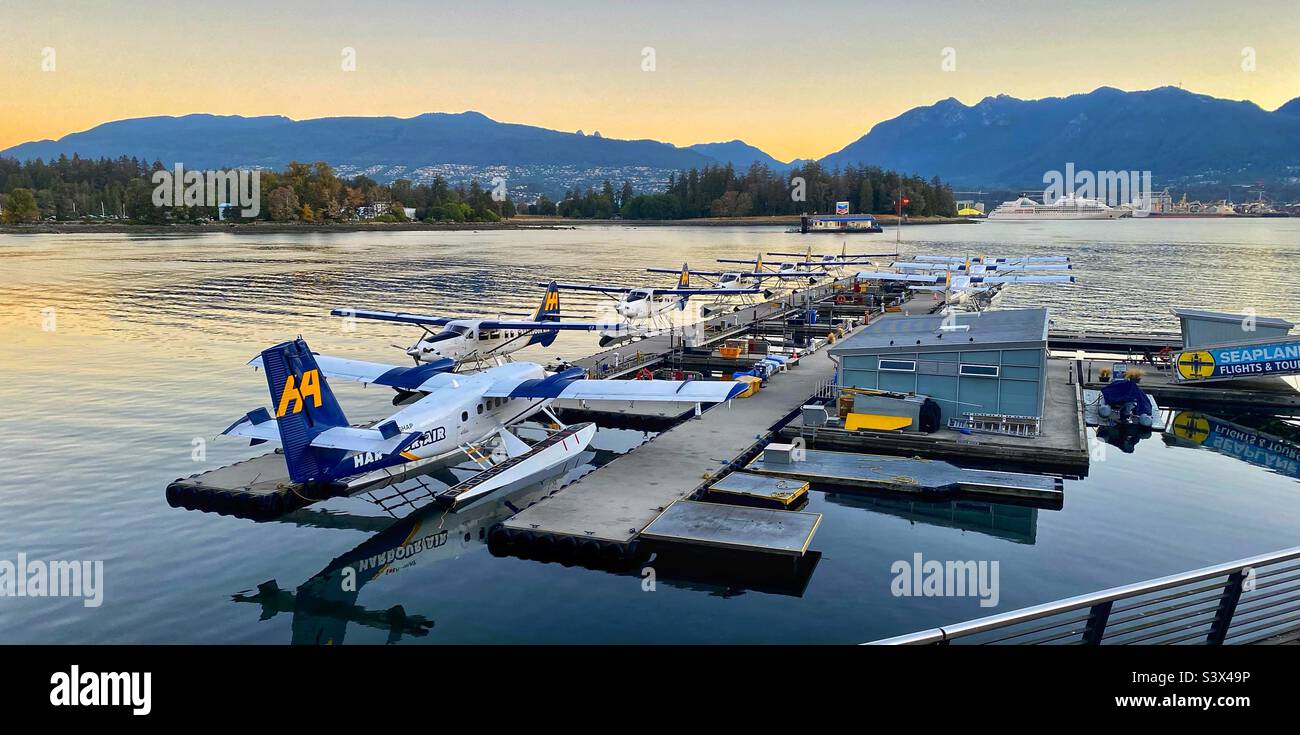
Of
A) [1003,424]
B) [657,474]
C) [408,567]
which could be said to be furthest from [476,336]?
[1003,424]

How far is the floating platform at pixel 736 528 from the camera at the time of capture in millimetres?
19078

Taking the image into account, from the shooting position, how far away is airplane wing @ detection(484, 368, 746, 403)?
79.5 feet

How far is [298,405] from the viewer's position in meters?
20.7

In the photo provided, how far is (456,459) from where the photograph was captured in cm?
2803

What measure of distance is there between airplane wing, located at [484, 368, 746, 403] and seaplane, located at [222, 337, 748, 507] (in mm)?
34

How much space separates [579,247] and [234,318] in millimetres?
117326

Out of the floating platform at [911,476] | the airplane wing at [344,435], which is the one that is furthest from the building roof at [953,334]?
the airplane wing at [344,435]

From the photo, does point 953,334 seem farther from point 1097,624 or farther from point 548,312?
point 548,312

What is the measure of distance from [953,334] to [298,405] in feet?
72.9

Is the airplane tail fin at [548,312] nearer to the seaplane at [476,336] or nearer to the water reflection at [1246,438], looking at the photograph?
the seaplane at [476,336]

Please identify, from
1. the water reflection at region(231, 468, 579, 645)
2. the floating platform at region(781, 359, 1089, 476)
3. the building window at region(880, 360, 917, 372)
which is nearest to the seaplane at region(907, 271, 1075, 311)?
the building window at region(880, 360, 917, 372)

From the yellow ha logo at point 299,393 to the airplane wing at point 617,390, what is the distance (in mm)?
5577

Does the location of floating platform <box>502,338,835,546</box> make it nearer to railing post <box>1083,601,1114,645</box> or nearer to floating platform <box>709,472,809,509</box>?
floating platform <box>709,472,809,509</box>

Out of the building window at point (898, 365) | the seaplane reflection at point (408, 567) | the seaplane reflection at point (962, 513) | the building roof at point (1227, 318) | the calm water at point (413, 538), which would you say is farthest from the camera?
the building roof at point (1227, 318)
